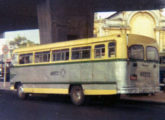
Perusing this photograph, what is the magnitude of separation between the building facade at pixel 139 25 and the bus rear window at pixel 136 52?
601 inches

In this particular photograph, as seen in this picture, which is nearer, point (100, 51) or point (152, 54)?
point (100, 51)

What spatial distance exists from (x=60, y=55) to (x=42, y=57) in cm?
150

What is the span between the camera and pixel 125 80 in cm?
1244

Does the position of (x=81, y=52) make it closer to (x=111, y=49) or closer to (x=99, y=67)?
(x=99, y=67)

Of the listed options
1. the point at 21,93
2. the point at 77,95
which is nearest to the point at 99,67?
the point at 77,95

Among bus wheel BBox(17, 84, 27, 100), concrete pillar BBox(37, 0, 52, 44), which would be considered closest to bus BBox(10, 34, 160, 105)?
bus wheel BBox(17, 84, 27, 100)

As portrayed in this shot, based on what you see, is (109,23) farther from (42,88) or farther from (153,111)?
(153,111)

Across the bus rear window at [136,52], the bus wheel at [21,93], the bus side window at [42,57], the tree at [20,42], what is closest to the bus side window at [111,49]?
the bus rear window at [136,52]

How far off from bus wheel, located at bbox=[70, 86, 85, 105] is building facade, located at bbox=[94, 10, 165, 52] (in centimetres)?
1550

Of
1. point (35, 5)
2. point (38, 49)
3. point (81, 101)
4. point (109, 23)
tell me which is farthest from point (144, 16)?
point (81, 101)

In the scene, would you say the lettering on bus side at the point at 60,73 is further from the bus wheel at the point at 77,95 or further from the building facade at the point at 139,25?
the building facade at the point at 139,25

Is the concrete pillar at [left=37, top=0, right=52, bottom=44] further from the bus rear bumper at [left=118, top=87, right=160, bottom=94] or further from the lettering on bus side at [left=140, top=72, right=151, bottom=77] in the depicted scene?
the bus rear bumper at [left=118, top=87, right=160, bottom=94]

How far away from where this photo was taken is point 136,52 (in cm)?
1300

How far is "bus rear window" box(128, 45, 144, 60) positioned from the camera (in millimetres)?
12712
